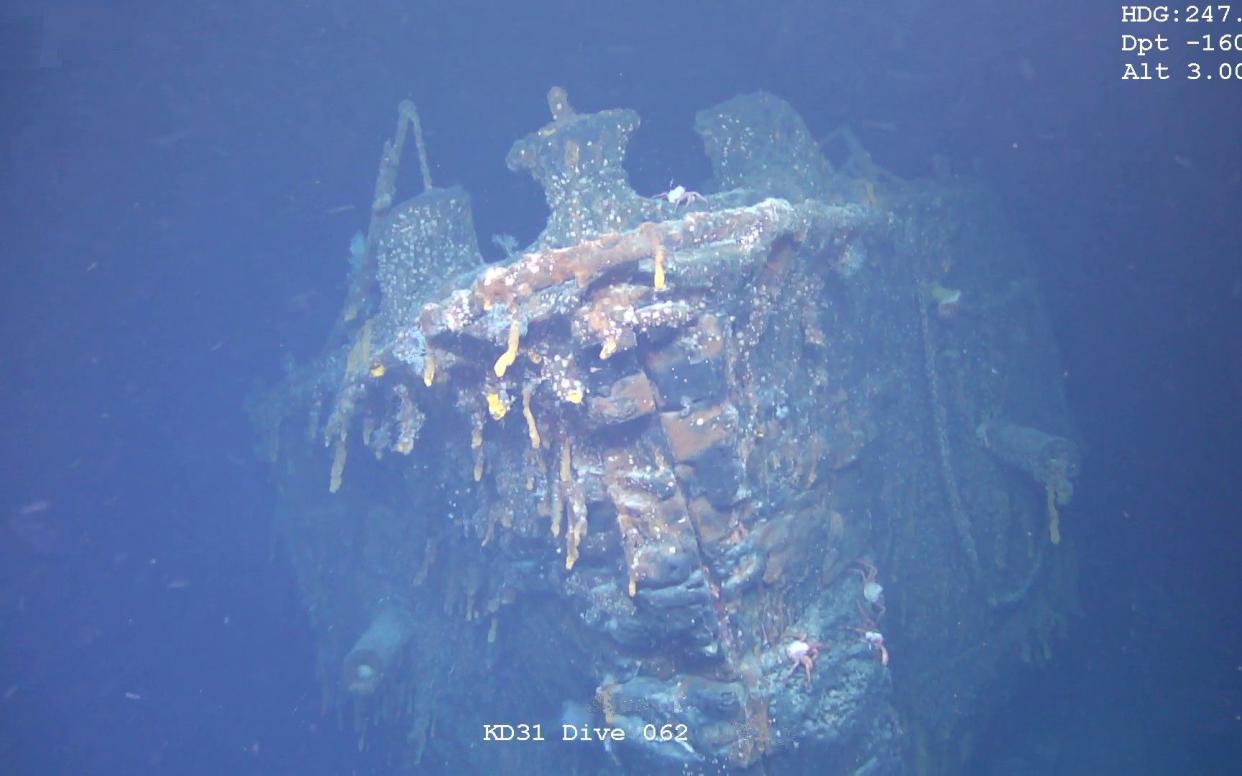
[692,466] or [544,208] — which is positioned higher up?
[544,208]

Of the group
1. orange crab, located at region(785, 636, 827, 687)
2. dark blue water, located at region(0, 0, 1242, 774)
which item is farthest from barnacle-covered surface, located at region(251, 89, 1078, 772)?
dark blue water, located at region(0, 0, 1242, 774)

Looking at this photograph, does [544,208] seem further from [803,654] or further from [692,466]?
[803,654]

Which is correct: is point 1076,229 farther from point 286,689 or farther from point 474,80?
point 286,689

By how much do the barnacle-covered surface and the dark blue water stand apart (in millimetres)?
1564

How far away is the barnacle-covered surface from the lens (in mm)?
6383

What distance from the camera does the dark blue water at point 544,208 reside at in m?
9.34

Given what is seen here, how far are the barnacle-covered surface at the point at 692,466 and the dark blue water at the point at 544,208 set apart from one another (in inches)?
61.6

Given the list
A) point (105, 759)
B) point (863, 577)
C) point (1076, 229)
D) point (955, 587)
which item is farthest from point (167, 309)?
point (1076, 229)

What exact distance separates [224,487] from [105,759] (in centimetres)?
631

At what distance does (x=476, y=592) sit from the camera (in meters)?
8.86

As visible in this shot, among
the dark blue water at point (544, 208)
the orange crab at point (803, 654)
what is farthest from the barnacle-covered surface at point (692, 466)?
the dark blue water at point (544, 208)

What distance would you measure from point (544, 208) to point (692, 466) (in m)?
6.73

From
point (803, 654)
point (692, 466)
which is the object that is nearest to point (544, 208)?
point (692, 466)

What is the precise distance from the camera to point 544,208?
11703mm
